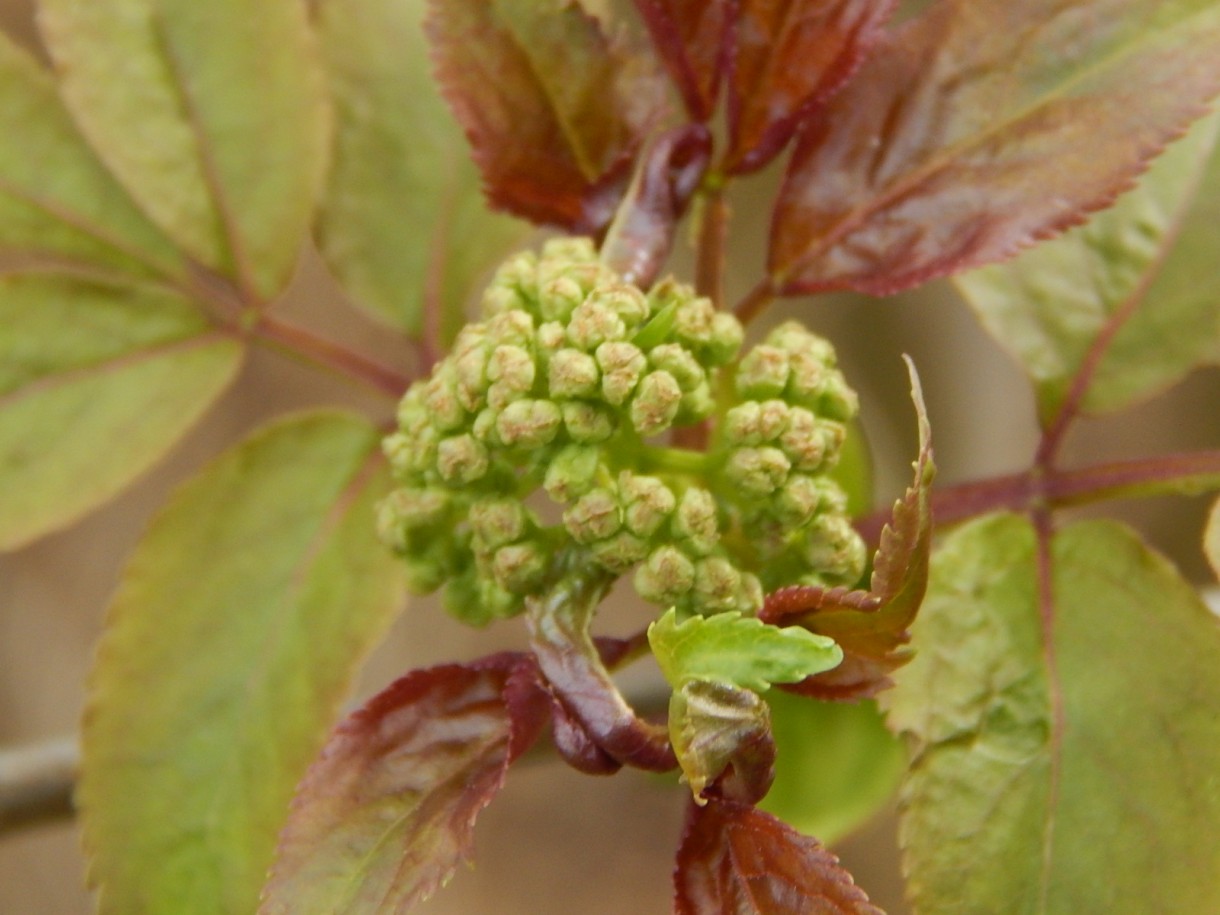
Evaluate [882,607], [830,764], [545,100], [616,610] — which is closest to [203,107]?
[545,100]

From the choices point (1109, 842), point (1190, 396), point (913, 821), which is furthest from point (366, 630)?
point (1190, 396)

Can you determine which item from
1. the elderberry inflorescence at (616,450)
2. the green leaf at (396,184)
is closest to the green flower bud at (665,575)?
the elderberry inflorescence at (616,450)

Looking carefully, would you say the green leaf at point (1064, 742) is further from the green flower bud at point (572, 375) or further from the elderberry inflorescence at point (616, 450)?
the green flower bud at point (572, 375)

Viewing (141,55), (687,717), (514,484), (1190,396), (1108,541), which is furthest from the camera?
(1190,396)

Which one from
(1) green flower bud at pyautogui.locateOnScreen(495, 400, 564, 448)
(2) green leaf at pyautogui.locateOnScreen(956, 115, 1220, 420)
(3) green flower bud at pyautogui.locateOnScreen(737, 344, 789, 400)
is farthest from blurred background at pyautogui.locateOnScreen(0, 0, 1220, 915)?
(1) green flower bud at pyautogui.locateOnScreen(495, 400, 564, 448)

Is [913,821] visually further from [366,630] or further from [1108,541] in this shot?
[366,630]

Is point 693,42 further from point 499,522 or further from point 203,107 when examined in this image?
point 203,107
